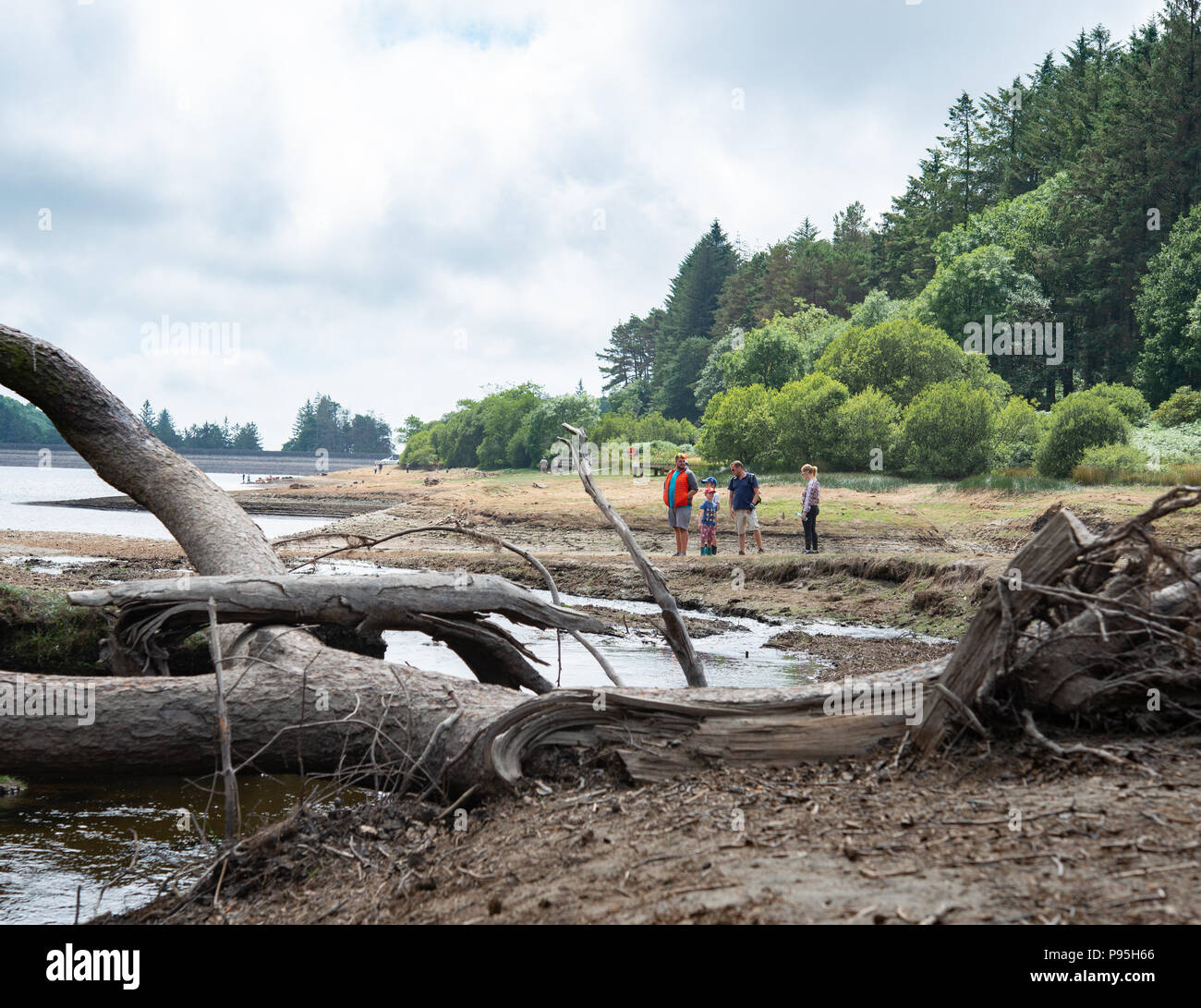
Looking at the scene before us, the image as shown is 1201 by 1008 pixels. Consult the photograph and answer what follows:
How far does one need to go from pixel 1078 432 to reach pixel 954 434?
536 cm

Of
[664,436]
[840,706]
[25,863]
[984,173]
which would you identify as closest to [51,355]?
[25,863]

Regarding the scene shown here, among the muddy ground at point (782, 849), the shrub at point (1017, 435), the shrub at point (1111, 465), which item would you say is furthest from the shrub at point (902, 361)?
the muddy ground at point (782, 849)

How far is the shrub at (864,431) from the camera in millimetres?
37250

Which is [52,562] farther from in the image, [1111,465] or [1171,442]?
[1171,442]

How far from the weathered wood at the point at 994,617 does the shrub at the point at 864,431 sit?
110 feet

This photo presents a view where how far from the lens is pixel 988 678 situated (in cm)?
432

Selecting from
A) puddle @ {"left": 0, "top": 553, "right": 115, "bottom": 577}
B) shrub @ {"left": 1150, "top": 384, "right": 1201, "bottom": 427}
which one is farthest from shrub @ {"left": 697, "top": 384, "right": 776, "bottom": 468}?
puddle @ {"left": 0, "top": 553, "right": 115, "bottom": 577}

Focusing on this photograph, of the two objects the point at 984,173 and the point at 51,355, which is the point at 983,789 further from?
the point at 984,173

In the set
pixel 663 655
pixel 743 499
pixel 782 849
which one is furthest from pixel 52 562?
pixel 782 849

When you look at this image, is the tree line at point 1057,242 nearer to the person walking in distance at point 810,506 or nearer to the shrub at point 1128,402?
the shrub at point 1128,402

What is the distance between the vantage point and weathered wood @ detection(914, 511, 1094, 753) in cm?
426

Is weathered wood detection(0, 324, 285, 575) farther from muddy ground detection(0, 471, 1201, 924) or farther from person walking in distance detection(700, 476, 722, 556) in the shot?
person walking in distance detection(700, 476, 722, 556)

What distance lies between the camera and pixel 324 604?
6.75m
